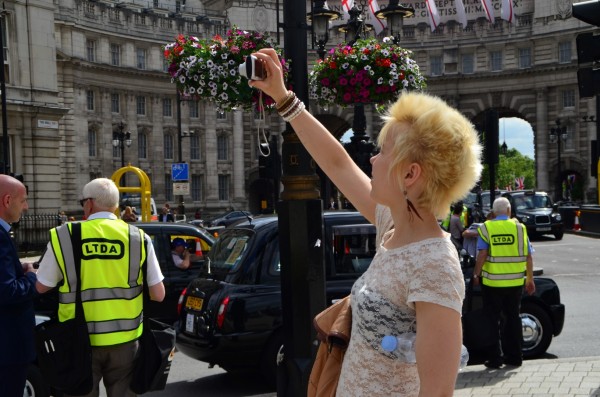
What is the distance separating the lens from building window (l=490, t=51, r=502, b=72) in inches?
2534

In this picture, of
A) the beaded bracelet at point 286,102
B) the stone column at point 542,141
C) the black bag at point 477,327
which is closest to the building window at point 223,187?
the stone column at point 542,141

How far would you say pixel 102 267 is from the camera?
487 cm

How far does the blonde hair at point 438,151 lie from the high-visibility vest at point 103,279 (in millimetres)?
2988

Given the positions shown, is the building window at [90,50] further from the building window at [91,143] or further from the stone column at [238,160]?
the stone column at [238,160]

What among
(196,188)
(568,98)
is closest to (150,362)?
(196,188)

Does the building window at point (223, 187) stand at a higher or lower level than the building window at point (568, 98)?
lower

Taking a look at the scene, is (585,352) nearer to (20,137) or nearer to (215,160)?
(20,137)

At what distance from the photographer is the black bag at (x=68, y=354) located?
467cm

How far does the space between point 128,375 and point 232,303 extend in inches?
110

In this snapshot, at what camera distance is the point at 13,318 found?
4688 millimetres

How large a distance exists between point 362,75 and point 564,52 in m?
55.1

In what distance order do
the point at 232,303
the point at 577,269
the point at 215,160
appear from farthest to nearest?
the point at 215,160 → the point at 577,269 → the point at 232,303

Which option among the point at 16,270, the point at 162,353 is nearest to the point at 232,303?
the point at 162,353

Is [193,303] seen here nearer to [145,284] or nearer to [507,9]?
[145,284]
